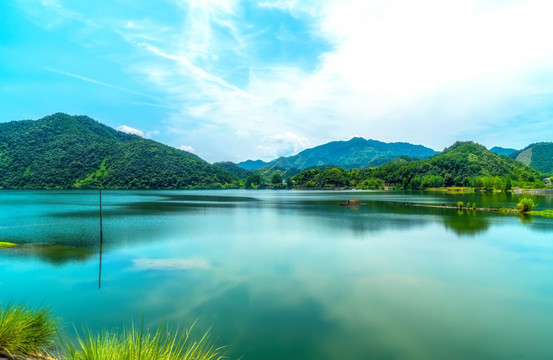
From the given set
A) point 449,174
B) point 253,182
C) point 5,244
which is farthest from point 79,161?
point 449,174

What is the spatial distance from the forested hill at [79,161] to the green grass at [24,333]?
138863 mm

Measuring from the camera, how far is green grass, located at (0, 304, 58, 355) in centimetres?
593

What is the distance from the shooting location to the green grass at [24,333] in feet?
19.5

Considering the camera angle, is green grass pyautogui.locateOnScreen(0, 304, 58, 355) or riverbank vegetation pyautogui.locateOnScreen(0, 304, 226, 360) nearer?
riverbank vegetation pyautogui.locateOnScreen(0, 304, 226, 360)

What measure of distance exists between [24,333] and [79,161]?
154 meters

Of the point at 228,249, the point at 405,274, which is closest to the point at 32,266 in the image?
the point at 228,249

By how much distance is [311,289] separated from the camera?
39.2ft

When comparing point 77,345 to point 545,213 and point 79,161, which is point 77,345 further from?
point 79,161

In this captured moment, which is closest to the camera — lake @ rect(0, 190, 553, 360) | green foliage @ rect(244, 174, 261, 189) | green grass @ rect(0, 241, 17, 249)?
lake @ rect(0, 190, 553, 360)

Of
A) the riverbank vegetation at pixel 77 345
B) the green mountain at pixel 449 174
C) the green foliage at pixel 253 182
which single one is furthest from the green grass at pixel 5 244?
the green foliage at pixel 253 182

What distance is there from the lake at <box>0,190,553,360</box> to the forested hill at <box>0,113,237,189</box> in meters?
123

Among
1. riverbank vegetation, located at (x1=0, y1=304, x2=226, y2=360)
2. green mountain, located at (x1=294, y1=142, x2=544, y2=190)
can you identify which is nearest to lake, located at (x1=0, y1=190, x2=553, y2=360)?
riverbank vegetation, located at (x1=0, y1=304, x2=226, y2=360)

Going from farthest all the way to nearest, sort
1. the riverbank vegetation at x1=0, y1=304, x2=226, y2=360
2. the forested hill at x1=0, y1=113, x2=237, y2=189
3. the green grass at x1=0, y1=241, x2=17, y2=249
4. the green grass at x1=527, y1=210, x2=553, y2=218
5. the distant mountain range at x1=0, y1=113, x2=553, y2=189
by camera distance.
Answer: the forested hill at x1=0, y1=113, x2=237, y2=189, the distant mountain range at x1=0, y1=113, x2=553, y2=189, the green grass at x1=527, y1=210, x2=553, y2=218, the green grass at x1=0, y1=241, x2=17, y2=249, the riverbank vegetation at x1=0, y1=304, x2=226, y2=360

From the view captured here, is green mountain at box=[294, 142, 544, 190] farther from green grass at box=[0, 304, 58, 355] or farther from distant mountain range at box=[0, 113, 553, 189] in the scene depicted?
green grass at box=[0, 304, 58, 355]
